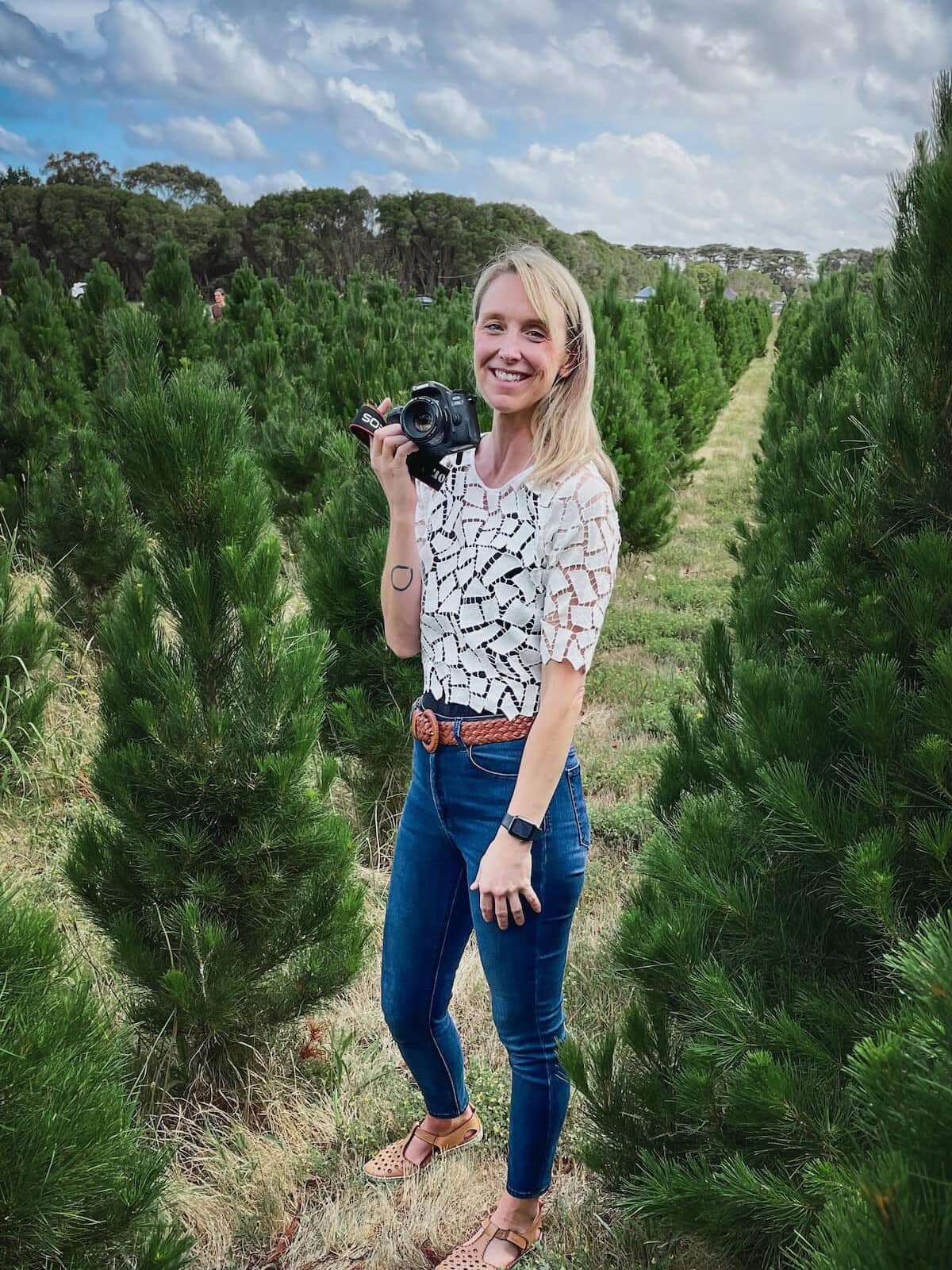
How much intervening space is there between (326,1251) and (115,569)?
4211 mm

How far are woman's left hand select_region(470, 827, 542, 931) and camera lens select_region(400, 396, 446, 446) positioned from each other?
0.85 metres

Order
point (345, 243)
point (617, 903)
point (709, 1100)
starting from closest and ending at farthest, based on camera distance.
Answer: point (709, 1100) < point (617, 903) < point (345, 243)

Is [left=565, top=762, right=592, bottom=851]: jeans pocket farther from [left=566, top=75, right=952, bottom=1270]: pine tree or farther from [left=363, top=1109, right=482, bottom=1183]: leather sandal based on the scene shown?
[left=363, top=1109, right=482, bottom=1183]: leather sandal

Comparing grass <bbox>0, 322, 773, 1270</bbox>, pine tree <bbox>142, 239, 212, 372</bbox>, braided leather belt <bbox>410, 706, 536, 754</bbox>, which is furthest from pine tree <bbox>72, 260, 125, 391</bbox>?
braided leather belt <bbox>410, 706, 536, 754</bbox>

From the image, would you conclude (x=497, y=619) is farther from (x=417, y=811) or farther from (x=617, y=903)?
(x=617, y=903)

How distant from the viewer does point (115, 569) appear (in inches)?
233

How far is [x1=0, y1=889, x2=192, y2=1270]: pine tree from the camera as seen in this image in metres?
1.59

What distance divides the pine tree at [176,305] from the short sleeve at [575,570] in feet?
28.6

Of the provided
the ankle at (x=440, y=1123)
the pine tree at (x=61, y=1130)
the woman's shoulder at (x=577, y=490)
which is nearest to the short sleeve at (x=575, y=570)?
the woman's shoulder at (x=577, y=490)

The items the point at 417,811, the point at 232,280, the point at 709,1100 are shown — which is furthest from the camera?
the point at 232,280

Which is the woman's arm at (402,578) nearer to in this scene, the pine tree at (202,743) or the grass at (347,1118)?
the pine tree at (202,743)

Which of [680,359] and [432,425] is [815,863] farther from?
[680,359]

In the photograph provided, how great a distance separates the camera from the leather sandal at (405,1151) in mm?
2738

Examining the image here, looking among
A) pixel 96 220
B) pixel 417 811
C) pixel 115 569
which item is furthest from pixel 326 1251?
pixel 96 220
